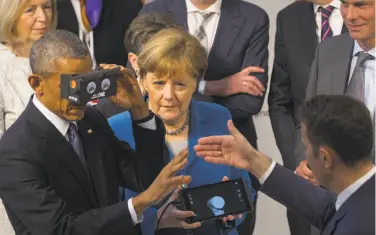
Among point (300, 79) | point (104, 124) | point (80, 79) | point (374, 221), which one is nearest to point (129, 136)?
point (104, 124)

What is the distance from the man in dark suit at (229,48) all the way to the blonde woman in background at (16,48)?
0.50 metres

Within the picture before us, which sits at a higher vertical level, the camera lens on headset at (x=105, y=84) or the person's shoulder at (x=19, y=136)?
the camera lens on headset at (x=105, y=84)

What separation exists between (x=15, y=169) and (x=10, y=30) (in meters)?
1.08

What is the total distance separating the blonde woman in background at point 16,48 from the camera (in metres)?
3.05

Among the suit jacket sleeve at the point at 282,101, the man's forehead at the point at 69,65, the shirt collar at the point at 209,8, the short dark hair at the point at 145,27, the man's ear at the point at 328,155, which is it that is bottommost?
the suit jacket sleeve at the point at 282,101

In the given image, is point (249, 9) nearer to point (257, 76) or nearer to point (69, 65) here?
point (257, 76)

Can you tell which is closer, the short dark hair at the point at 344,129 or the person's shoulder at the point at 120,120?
the short dark hair at the point at 344,129

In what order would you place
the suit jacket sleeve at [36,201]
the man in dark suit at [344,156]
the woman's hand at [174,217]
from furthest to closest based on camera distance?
the woman's hand at [174,217]
the suit jacket sleeve at [36,201]
the man in dark suit at [344,156]

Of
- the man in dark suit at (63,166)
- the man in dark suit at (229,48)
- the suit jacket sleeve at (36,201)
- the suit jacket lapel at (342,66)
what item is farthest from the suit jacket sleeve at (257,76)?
the suit jacket sleeve at (36,201)

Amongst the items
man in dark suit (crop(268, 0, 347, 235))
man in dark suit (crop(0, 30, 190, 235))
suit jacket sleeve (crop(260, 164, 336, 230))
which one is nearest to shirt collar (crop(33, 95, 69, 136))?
man in dark suit (crop(0, 30, 190, 235))

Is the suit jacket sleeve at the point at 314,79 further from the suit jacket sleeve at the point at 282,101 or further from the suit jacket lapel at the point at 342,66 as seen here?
the suit jacket sleeve at the point at 282,101

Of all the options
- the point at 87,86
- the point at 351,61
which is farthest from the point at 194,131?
the point at 351,61

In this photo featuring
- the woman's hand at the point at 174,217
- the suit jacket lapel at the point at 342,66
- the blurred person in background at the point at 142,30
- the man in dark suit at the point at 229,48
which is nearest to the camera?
the woman's hand at the point at 174,217

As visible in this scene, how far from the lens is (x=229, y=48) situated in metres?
3.37
